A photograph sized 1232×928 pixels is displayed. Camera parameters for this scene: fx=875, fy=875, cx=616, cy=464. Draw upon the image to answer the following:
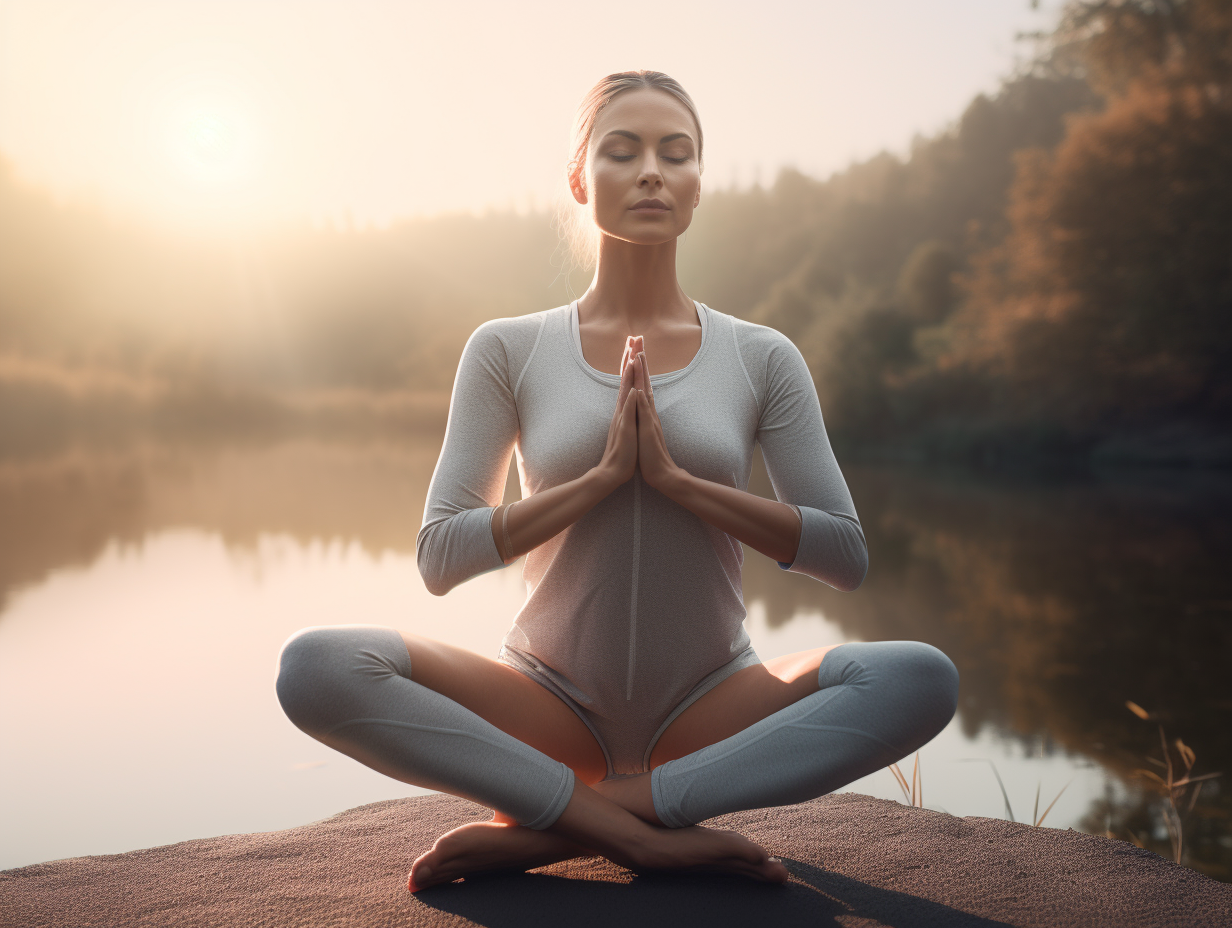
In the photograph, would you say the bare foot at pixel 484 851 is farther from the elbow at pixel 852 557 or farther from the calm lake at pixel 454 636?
the calm lake at pixel 454 636

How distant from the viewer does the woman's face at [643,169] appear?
1789 millimetres

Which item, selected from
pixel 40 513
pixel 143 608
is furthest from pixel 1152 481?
pixel 40 513

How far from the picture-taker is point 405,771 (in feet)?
5.06

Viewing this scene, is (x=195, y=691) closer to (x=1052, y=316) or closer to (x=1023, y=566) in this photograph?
(x=1023, y=566)

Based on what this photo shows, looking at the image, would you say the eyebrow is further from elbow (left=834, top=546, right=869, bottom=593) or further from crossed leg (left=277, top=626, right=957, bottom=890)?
crossed leg (left=277, top=626, right=957, bottom=890)

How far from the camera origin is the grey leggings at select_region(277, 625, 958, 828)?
4.91ft

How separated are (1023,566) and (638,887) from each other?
10.0m

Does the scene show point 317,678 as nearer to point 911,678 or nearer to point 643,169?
point 911,678

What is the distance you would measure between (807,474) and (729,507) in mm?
245

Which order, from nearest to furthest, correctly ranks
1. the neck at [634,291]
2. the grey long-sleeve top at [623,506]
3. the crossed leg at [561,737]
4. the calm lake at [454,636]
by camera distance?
1. the crossed leg at [561,737]
2. the grey long-sleeve top at [623,506]
3. the neck at [634,291]
4. the calm lake at [454,636]

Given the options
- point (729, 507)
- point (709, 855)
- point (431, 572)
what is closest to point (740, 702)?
point (709, 855)

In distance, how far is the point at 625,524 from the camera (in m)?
1.69

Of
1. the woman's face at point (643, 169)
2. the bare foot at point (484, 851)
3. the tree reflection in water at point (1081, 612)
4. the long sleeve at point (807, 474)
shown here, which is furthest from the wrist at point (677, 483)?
the tree reflection in water at point (1081, 612)

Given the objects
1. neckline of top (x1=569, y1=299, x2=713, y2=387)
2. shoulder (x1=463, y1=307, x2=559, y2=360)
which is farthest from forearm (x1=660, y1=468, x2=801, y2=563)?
shoulder (x1=463, y1=307, x2=559, y2=360)
